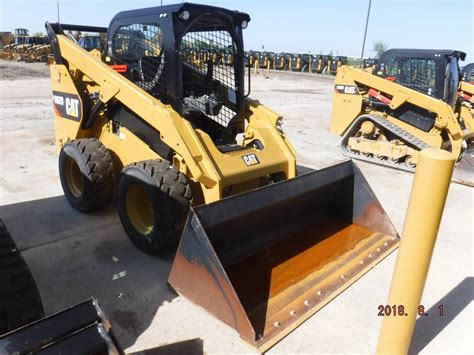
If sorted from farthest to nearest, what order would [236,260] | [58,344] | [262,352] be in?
[236,260] → [262,352] → [58,344]

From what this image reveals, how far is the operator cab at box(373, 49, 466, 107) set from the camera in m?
7.42

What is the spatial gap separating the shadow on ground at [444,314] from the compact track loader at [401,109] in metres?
3.70

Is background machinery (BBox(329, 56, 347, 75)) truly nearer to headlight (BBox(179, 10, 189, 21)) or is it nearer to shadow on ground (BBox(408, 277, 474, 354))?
headlight (BBox(179, 10, 189, 21))

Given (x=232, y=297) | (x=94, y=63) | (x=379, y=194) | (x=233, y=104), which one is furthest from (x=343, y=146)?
(x=232, y=297)

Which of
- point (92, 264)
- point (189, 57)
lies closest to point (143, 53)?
point (189, 57)

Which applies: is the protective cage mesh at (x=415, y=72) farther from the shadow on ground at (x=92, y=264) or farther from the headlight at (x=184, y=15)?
the shadow on ground at (x=92, y=264)

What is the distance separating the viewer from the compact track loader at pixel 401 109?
23.2 feet

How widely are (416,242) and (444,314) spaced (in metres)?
1.31

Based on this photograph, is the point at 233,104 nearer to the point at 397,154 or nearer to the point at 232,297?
the point at 232,297

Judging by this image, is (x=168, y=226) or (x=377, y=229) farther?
(x=377, y=229)

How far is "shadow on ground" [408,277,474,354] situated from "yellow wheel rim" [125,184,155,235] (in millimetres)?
2282

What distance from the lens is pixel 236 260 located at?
331 centimetres

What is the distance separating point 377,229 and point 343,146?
4.32 meters

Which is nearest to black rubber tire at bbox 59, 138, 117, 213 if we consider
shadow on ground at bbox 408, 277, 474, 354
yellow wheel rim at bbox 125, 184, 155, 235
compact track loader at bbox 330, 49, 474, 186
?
yellow wheel rim at bbox 125, 184, 155, 235
